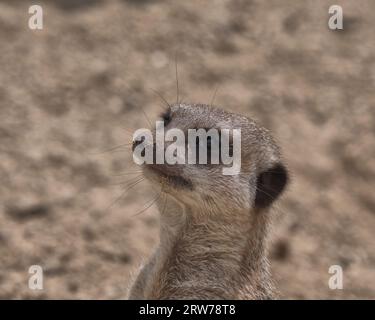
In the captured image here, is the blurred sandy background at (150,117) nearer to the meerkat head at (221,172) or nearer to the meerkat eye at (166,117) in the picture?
the meerkat head at (221,172)

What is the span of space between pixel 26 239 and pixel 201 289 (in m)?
1.80

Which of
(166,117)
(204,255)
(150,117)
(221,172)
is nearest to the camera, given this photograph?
(221,172)

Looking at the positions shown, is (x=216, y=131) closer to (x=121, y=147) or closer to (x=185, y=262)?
(x=185, y=262)

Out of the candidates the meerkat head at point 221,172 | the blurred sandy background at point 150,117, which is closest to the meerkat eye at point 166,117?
the meerkat head at point 221,172

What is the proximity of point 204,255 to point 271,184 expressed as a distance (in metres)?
0.47

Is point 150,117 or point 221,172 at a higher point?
point 150,117

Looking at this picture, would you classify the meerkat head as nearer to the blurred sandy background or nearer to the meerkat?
the meerkat

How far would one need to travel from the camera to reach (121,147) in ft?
22.0

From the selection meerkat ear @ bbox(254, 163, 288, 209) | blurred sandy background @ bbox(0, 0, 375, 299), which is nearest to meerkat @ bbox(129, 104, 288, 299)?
meerkat ear @ bbox(254, 163, 288, 209)

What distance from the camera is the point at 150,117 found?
7.04 metres

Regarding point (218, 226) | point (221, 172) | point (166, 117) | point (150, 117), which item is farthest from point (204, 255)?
point (150, 117)

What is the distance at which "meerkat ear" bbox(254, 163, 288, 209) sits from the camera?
435 cm

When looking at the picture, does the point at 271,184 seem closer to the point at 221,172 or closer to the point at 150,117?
the point at 221,172

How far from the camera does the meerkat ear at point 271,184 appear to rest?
14.3 ft
